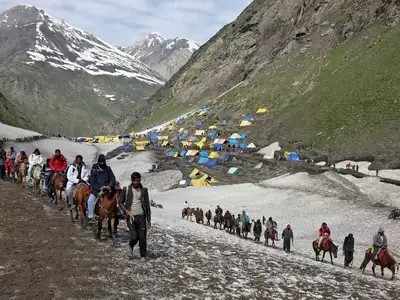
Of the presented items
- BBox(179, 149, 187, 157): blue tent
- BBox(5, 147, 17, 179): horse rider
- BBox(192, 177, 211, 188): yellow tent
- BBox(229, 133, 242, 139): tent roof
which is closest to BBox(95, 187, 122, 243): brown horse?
BBox(5, 147, 17, 179): horse rider

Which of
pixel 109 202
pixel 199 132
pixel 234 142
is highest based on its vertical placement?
pixel 199 132

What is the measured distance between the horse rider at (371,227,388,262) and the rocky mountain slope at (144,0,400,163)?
51763 millimetres

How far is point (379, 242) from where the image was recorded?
26.5 meters

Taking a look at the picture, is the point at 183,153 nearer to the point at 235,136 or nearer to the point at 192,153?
the point at 192,153

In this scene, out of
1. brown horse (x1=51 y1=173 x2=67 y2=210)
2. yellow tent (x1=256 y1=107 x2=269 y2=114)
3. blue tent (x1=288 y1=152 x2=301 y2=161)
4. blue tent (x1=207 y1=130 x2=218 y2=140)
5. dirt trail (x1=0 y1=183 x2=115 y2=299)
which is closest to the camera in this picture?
dirt trail (x1=0 y1=183 x2=115 y2=299)

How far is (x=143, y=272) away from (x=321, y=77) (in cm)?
10634

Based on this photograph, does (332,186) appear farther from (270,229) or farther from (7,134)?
(7,134)

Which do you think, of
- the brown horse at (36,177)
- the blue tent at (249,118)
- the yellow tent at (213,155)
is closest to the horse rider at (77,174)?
the brown horse at (36,177)

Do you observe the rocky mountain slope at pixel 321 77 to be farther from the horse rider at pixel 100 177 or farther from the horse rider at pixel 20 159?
the horse rider at pixel 100 177

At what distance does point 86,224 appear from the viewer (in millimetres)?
23422

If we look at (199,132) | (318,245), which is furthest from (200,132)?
(318,245)

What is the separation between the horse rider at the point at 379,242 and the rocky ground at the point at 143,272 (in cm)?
477

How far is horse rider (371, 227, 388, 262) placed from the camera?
1033 inches

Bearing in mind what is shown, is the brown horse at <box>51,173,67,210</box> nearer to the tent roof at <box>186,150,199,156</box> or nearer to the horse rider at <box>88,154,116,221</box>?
the horse rider at <box>88,154,116,221</box>
